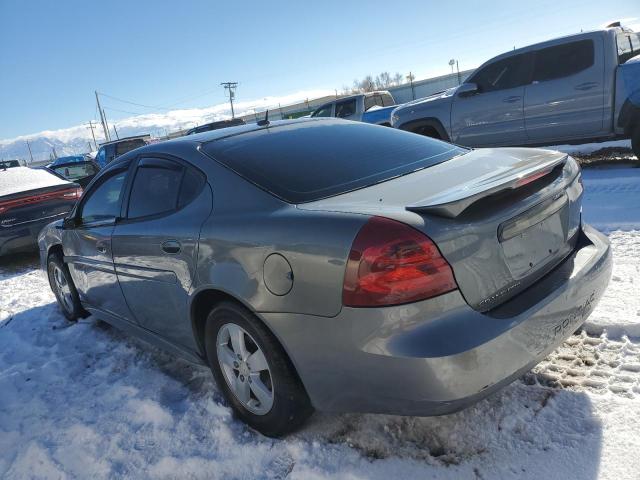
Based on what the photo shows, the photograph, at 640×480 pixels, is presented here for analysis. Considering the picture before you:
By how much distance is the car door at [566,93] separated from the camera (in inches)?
273

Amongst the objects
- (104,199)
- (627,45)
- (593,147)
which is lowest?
(593,147)

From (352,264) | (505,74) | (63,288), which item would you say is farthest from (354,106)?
(352,264)

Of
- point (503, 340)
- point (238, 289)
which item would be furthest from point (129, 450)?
point (503, 340)

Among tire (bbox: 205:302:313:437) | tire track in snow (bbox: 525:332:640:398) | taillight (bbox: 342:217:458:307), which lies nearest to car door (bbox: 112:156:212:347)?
tire (bbox: 205:302:313:437)

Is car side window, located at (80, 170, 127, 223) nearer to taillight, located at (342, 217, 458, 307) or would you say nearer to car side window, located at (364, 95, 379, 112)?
taillight, located at (342, 217, 458, 307)

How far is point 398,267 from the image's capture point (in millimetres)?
1854

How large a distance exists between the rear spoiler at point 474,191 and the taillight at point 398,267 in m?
0.14

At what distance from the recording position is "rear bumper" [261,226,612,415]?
1837mm

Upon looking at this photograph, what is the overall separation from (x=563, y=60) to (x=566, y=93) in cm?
50

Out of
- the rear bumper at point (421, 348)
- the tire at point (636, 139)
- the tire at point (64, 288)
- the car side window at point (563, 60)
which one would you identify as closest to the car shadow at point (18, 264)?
the tire at point (64, 288)

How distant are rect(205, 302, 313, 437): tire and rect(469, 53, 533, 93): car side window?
6.82m

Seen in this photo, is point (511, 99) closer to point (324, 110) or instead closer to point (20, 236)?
point (20, 236)

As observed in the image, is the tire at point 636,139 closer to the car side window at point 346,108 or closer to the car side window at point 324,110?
the car side window at point 346,108

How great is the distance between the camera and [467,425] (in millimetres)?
2377
